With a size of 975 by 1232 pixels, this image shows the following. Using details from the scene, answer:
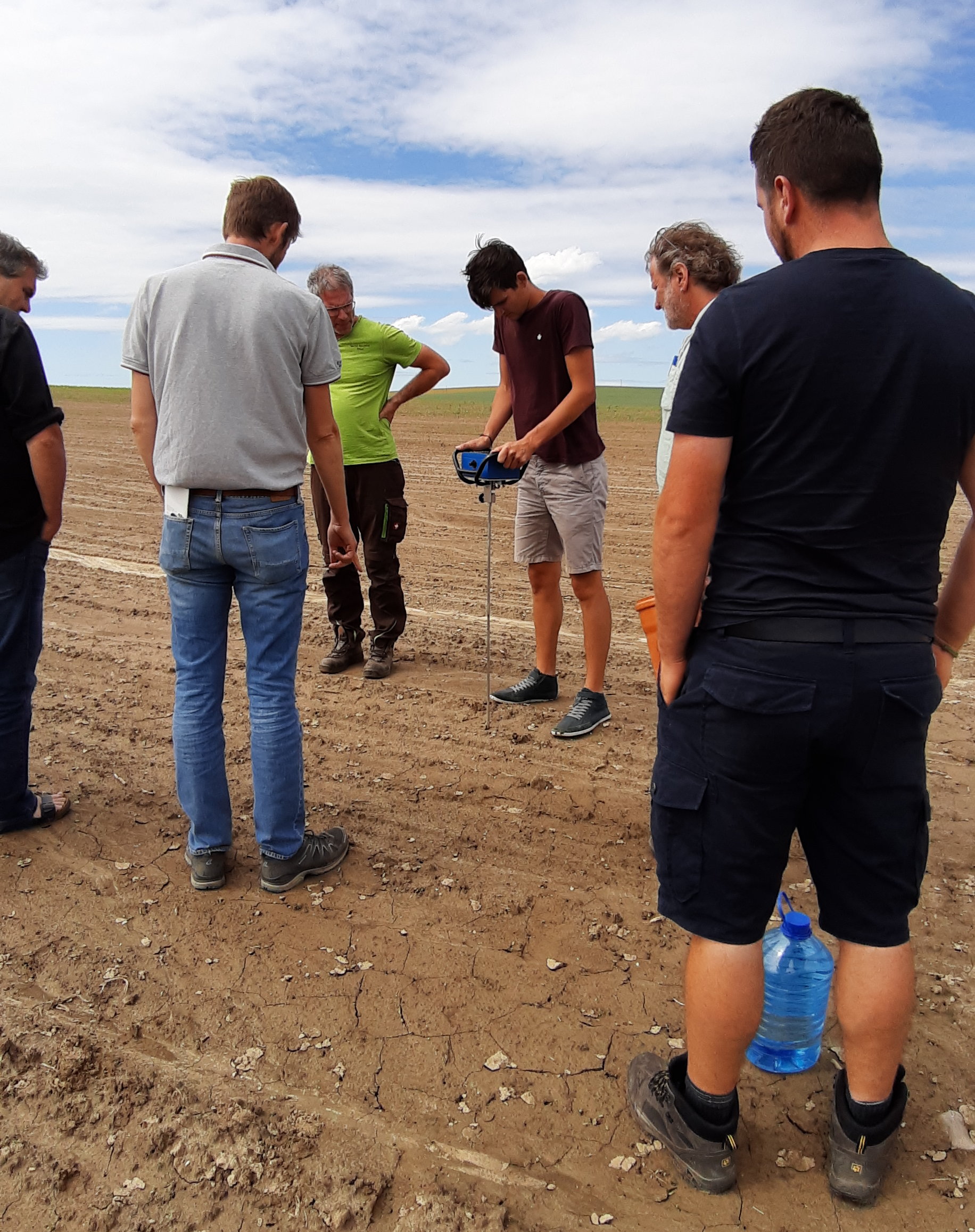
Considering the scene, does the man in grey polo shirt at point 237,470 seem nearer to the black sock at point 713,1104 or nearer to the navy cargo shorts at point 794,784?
the navy cargo shorts at point 794,784

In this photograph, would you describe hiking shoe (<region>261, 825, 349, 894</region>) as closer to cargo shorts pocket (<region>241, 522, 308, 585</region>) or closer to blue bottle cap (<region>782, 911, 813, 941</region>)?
cargo shorts pocket (<region>241, 522, 308, 585</region>)

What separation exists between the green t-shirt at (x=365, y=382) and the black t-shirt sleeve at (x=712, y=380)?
3.66 m

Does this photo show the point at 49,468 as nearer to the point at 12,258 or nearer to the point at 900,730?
the point at 12,258

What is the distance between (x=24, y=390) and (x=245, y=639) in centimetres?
119

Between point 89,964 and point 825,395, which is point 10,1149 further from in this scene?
point 825,395

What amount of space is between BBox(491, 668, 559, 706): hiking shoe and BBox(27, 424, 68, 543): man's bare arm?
99.4 inches

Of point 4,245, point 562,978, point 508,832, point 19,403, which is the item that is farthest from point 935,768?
point 4,245

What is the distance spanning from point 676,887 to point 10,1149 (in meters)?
1.81

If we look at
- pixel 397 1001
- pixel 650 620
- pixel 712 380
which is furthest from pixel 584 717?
pixel 712 380

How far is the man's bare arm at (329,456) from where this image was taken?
10.6ft

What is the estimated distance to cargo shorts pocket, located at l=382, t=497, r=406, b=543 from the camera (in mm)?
5566

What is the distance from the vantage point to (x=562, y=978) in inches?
116

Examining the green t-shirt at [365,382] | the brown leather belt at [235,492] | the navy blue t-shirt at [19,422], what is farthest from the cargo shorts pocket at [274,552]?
the green t-shirt at [365,382]

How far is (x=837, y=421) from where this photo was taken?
5.82 ft
